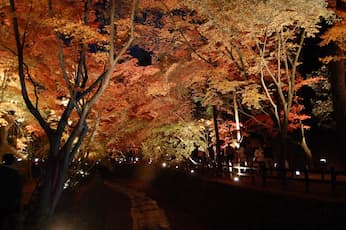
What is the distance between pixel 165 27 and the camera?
71.3ft

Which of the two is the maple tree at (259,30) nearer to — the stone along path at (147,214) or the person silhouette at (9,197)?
the stone along path at (147,214)

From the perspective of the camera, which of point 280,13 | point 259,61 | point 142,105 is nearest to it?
point 280,13

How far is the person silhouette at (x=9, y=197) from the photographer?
6.31m

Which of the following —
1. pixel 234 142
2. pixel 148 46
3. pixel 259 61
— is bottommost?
pixel 234 142

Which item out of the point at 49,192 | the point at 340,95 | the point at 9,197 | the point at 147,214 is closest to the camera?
the point at 9,197

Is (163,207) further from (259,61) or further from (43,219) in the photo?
(43,219)

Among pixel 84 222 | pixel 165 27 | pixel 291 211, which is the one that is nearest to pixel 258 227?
pixel 291 211

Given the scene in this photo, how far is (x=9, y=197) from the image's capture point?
6395 millimetres

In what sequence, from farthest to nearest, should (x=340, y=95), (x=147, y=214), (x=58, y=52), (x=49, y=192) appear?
1. (x=147, y=214)
2. (x=340, y=95)
3. (x=58, y=52)
4. (x=49, y=192)

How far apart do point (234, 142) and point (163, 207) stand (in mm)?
6519

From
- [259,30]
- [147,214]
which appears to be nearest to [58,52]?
[259,30]

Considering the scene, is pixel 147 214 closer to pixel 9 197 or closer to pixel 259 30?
pixel 259 30

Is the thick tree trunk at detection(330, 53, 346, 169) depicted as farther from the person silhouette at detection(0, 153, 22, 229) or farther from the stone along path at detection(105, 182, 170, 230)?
the person silhouette at detection(0, 153, 22, 229)

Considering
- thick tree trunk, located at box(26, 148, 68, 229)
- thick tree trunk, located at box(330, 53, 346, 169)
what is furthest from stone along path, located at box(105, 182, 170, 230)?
thick tree trunk, located at box(26, 148, 68, 229)
